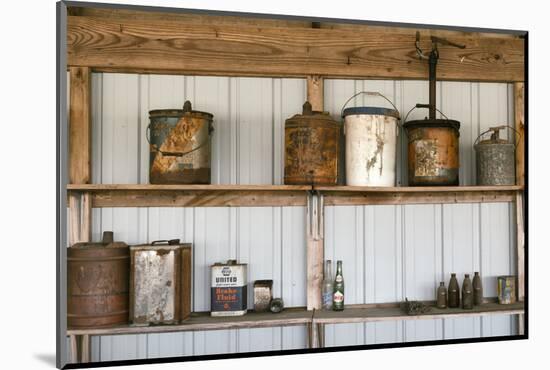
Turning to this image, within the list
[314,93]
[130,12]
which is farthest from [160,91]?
[314,93]

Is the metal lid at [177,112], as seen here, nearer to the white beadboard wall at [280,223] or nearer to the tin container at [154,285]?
the white beadboard wall at [280,223]

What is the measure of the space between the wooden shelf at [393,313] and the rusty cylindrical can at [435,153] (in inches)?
23.9

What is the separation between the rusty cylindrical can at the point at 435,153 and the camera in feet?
6.68

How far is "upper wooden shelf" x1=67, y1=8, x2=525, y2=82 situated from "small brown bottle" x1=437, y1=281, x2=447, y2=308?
102 cm

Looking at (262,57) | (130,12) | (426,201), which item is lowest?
(426,201)

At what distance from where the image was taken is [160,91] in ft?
6.84

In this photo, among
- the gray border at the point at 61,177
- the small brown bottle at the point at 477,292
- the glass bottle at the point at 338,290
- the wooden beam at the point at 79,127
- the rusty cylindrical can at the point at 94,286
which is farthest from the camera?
the small brown bottle at the point at 477,292

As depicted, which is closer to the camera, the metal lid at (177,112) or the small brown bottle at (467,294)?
the metal lid at (177,112)

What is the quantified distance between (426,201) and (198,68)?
1.26 meters

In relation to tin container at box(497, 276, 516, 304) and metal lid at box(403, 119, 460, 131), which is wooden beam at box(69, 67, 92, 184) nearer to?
metal lid at box(403, 119, 460, 131)

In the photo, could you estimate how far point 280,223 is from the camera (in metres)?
2.14

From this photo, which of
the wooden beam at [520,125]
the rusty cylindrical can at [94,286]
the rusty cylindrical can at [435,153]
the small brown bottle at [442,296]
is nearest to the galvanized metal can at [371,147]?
the rusty cylindrical can at [435,153]

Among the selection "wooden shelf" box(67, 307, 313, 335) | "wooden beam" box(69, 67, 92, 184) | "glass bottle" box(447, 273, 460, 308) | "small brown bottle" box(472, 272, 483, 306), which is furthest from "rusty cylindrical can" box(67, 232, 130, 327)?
"small brown bottle" box(472, 272, 483, 306)

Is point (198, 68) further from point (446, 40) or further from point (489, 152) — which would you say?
point (489, 152)
